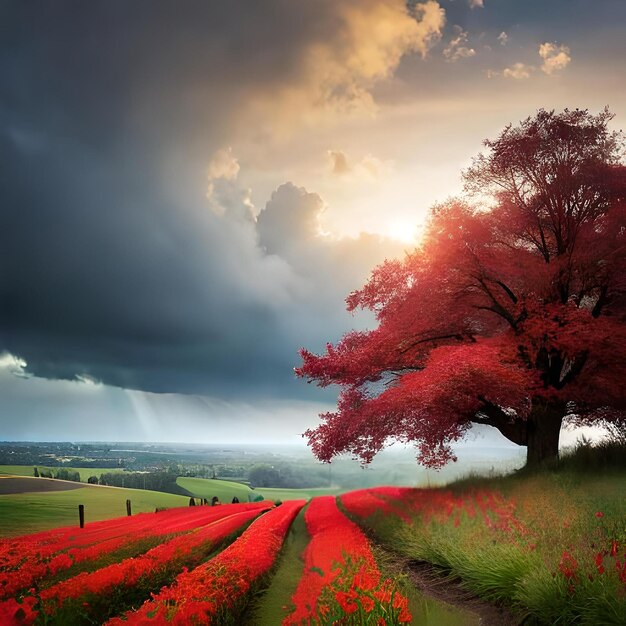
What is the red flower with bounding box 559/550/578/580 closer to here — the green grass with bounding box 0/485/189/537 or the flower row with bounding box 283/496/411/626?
the flower row with bounding box 283/496/411/626

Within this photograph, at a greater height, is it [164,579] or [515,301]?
[515,301]

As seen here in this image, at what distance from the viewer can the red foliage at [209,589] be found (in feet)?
21.7

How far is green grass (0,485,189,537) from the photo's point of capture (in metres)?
9.41

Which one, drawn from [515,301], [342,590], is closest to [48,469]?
[342,590]

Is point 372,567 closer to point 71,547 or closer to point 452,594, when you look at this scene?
point 452,594

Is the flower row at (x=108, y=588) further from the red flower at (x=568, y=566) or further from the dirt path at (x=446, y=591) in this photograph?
the red flower at (x=568, y=566)

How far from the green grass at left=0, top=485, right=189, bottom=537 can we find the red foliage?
9.46 ft

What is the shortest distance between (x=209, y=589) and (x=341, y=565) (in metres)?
2.80

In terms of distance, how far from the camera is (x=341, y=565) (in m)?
9.57

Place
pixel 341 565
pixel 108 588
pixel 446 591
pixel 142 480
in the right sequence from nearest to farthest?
pixel 108 588 → pixel 341 565 → pixel 446 591 → pixel 142 480

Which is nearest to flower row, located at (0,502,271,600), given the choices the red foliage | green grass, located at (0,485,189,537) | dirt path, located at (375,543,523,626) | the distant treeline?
green grass, located at (0,485,189,537)

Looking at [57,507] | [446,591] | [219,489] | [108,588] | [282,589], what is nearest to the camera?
[108,588]

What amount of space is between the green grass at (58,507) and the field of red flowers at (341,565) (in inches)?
10.3

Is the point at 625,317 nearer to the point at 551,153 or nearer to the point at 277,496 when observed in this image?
the point at 551,153
